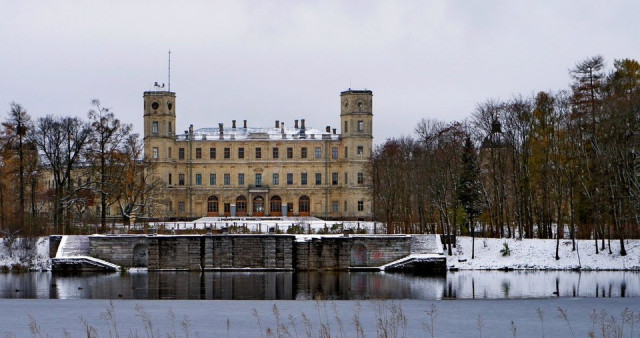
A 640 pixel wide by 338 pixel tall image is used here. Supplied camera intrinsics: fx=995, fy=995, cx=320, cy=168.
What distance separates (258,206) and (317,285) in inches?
1824

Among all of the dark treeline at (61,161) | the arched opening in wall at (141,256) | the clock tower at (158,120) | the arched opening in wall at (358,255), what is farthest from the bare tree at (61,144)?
the clock tower at (158,120)

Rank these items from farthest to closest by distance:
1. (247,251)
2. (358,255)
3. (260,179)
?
(260,179) < (358,255) < (247,251)

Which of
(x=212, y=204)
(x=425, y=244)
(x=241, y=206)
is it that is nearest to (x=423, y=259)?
(x=425, y=244)

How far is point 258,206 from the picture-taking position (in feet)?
275

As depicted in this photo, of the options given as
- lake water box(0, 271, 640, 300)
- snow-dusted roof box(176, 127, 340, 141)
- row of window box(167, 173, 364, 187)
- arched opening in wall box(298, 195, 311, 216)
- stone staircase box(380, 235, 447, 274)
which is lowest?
lake water box(0, 271, 640, 300)

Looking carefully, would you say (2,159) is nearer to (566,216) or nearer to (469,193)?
(469,193)

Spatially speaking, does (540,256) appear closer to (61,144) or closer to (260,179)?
(61,144)

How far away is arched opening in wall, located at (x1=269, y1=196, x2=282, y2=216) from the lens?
8338cm

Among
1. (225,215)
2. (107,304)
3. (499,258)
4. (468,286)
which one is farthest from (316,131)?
(107,304)

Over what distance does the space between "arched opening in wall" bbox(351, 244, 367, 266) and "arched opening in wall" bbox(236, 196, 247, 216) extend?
36122 millimetres

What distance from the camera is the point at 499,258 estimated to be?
1804 inches

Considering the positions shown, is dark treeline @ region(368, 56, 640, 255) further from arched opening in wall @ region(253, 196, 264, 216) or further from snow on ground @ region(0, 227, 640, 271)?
arched opening in wall @ region(253, 196, 264, 216)

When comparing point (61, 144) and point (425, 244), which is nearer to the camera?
point (425, 244)

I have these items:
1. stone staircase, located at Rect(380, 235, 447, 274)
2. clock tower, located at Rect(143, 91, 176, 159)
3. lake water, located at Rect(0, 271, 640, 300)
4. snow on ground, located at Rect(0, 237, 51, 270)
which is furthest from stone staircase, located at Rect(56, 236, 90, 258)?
clock tower, located at Rect(143, 91, 176, 159)
